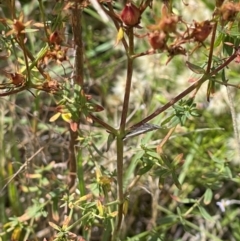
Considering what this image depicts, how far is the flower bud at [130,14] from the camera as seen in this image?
980 mm

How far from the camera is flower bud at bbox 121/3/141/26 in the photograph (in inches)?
38.6

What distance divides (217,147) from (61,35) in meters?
0.91

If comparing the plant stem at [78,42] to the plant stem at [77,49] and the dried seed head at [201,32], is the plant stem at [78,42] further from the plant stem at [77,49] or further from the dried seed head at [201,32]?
the dried seed head at [201,32]

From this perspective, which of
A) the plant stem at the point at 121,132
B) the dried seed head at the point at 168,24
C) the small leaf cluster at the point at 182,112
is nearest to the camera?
the dried seed head at the point at 168,24

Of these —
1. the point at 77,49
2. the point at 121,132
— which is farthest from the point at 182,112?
the point at 77,49

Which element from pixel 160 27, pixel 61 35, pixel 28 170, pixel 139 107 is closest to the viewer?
pixel 160 27

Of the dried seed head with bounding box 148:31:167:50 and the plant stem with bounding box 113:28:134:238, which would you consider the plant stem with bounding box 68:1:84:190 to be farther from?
the dried seed head with bounding box 148:31:167:50

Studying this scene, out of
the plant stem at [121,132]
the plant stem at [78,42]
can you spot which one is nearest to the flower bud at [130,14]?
the plant stem at [121,132]

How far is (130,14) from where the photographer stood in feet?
3.23

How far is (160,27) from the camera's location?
896 mm

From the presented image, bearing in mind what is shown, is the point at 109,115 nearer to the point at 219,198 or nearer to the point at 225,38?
the point at 219,198

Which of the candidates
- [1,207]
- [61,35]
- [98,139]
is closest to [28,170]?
[1,207]

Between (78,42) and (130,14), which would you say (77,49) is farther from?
(130,14)

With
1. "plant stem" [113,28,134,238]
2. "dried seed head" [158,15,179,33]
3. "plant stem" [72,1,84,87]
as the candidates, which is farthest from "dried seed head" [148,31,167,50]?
"plant stem" [72,1,84,87]
